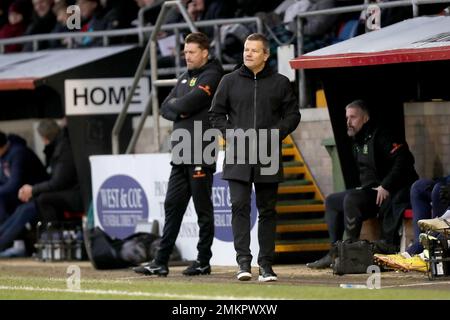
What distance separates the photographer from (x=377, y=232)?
1471 centimetres

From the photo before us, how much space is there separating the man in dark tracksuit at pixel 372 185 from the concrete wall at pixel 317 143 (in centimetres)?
149

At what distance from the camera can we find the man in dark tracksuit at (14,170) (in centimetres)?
1872

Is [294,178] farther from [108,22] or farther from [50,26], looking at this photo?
[50,26]

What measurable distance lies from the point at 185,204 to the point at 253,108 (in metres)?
1.39

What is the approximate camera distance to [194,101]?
1333 cm

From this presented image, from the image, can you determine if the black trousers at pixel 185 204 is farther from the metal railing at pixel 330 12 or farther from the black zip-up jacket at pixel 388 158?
the metal railing at pixel 330 12

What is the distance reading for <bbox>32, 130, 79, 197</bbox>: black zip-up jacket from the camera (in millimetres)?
18047

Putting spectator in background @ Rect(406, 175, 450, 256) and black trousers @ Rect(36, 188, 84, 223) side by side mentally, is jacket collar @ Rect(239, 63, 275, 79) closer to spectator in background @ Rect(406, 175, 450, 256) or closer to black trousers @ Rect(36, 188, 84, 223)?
spectator in background @ Rect(406, 175, 450, 256)

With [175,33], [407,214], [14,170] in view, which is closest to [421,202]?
[407,214]

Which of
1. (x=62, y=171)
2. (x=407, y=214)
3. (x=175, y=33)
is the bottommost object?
(x=407, y=214)

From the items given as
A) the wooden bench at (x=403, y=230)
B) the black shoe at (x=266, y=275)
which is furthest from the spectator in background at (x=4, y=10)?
the black shoe at (x=266, y=275)

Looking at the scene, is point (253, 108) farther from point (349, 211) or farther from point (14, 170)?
point (14, 170)

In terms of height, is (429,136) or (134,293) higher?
(429,136)
